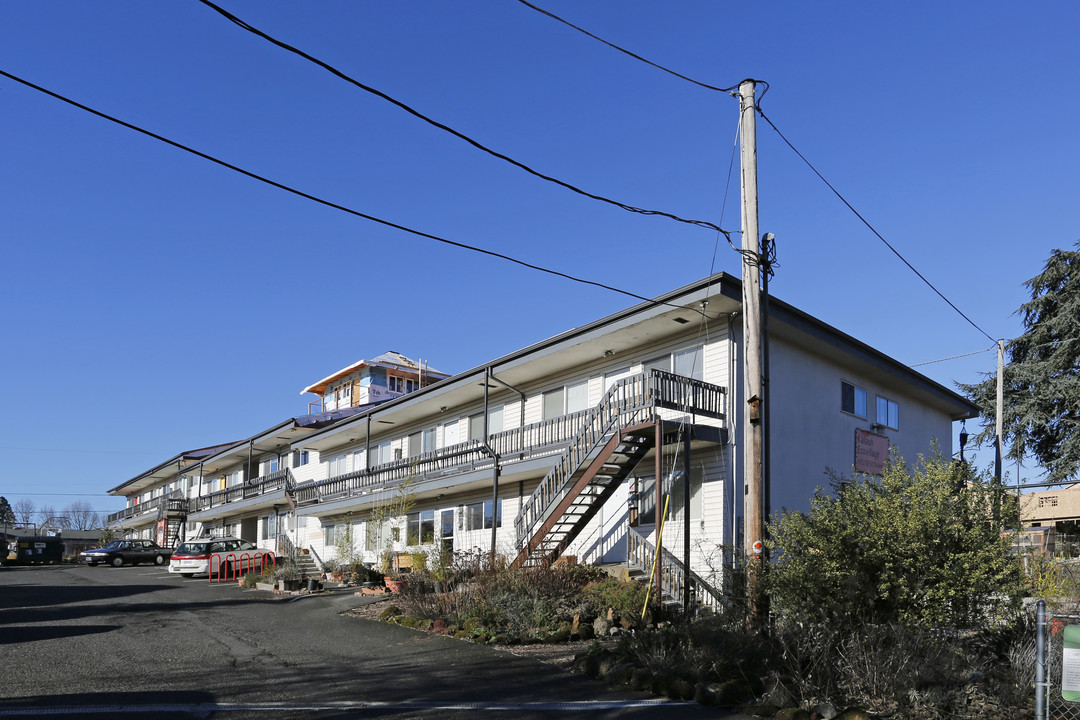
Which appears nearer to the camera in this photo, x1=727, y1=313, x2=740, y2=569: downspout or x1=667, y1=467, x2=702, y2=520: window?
x1=727, y1=313, x2=740, y2=569: downspout

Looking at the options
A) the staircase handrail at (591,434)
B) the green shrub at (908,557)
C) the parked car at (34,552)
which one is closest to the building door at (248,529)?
the parked car at (34,552)

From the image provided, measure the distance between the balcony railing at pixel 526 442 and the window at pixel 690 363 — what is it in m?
1.05

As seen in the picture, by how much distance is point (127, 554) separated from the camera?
45.1 meters

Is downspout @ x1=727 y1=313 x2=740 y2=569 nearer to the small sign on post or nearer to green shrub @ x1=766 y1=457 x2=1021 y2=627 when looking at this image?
green shrub @ x1=766 y1=457 x2=1021 y2=627

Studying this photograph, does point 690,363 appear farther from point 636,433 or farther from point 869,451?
point 869,451

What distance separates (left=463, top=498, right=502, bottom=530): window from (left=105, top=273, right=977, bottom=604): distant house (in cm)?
4

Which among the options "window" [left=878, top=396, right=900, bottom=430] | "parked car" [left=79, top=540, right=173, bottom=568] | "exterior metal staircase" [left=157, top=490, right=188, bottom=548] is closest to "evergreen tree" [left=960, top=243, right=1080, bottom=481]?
"window" [left=878, top=396, right=900, bottom=430]

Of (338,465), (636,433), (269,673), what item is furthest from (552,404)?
(338,465)

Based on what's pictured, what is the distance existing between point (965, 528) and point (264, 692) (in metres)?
8.45

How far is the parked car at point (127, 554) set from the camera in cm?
4466

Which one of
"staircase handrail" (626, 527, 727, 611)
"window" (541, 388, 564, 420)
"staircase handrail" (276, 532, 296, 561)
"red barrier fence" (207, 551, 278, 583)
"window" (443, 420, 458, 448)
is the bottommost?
"red barrier fence" (207, 551, 278, 583)

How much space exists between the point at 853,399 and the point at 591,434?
26.6ft

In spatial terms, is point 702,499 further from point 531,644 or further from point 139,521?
point 139,521

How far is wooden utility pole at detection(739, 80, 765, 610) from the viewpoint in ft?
40.0
